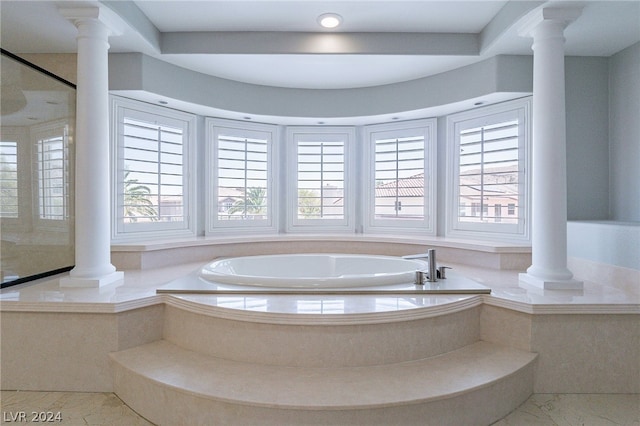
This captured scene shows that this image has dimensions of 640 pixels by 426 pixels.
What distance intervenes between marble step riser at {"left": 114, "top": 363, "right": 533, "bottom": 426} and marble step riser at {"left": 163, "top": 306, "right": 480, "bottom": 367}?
0.75 ft

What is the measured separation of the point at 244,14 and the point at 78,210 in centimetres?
173

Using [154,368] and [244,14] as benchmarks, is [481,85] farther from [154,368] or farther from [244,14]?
[154,368]

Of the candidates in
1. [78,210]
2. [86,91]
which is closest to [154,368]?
[78,210]

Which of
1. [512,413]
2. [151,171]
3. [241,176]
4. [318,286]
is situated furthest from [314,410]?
[241,176]

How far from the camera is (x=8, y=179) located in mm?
2248

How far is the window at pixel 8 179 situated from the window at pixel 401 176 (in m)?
2.97

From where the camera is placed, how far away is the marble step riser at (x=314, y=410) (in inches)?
55.3

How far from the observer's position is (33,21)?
224 cm

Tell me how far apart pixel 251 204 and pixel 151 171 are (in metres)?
1.03

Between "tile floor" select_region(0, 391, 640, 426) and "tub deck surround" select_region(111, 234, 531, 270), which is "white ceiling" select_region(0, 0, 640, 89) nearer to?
"tub deck surround" select_region(111, 234, 531, 270)

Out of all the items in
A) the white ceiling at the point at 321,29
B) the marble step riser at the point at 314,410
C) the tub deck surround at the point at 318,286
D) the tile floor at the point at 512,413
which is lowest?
the tile floor at the point at 512,413

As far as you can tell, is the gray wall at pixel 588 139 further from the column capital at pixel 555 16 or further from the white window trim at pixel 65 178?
the white window trim at pixel 65 178

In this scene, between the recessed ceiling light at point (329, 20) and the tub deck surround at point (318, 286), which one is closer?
the tub deck surround at point (318, 286)

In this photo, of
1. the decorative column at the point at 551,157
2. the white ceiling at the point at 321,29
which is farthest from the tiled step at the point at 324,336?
the white ceiling at the point at 321,29
